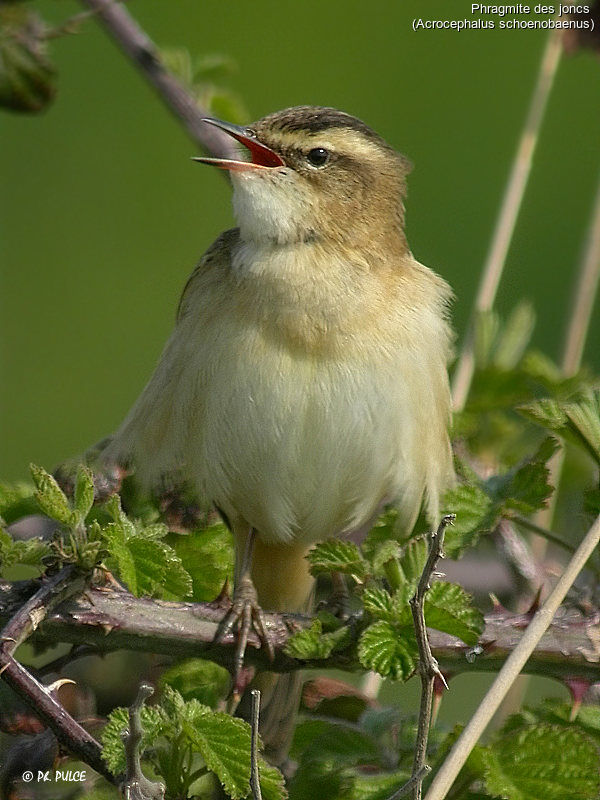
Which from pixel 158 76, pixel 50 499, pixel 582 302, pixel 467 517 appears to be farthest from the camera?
pixel 582 302

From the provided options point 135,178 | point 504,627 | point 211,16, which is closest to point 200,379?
point 504,627

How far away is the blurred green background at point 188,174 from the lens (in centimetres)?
562

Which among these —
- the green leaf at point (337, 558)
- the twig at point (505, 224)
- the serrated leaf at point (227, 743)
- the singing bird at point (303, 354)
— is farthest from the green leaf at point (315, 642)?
the twig at point (505, 224)

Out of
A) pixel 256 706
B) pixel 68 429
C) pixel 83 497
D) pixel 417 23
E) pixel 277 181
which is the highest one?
pixel 417 23

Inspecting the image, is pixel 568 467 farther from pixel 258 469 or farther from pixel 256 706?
pixel 256 706

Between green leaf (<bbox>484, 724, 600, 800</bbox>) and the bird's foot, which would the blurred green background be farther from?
green leaf (<bbox>484, 724, 600, 800</bbox>)

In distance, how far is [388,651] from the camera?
2.07 metres

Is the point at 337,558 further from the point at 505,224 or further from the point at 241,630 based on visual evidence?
the point at 505,224

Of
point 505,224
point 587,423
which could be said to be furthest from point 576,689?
point 505,224

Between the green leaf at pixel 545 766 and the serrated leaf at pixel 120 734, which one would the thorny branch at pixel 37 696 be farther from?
the green leaf at pixel 545 766

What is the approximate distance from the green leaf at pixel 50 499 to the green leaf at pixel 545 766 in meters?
0.79

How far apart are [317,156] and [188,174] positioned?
332 centimetres

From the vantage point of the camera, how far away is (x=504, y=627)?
7.22 feet

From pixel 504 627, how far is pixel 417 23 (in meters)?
2.63
